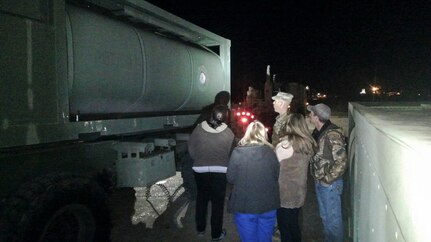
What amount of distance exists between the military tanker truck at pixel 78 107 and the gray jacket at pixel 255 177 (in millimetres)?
1521

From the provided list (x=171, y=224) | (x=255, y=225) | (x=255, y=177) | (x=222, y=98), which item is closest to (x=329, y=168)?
(x=255, y=177)

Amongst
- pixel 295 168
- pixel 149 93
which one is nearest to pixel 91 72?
pixel 149 93

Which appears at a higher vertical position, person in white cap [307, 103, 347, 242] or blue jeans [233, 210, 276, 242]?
person in white cap [307, 103, 347, 242]

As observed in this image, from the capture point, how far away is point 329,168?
3.71 metres

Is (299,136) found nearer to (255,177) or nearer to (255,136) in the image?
(255,136)

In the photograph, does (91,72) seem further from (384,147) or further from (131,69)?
(384,147)

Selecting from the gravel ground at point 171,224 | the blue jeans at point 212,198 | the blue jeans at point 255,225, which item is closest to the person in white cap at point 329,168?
the blue jeans at point 255,225

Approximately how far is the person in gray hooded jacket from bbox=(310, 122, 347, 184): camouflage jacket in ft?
4.28

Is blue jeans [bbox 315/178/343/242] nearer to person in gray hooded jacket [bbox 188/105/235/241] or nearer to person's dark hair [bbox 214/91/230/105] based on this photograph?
person in gray hooded jacket [bbox 188/105/235/241]

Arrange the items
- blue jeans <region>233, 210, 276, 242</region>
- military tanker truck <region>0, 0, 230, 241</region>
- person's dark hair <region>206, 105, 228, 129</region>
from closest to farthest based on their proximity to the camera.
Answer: military tanker truck <region>0, 0, 230, 241</region> < blue jeans <region>233, 210, 276, 242</region> < person's dark hair <region>206, 105, 228, 129</region>

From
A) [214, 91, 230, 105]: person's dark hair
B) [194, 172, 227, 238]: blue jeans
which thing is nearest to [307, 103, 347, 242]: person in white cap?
[194, 172, 227, 238]: blue jeans

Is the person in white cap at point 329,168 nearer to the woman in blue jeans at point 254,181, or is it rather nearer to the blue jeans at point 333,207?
the blue jeans at point 333,207

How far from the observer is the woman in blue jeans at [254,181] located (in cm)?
348

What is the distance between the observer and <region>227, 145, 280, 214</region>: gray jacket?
3.48 meters
